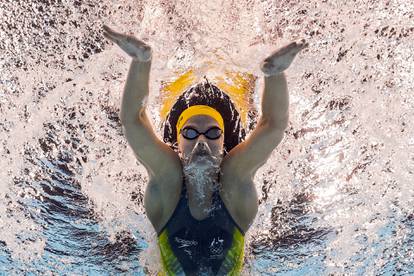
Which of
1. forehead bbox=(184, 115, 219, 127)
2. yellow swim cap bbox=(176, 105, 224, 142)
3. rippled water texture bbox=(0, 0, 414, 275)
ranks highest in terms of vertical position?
rippled water texture bbox=(0, 0, 414, 275)

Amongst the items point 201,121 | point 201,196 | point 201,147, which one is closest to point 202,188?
point 201,196

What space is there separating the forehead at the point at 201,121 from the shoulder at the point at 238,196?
35 cm

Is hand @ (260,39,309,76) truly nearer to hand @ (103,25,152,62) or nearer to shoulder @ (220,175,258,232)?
hand @ (103,25,152,62)

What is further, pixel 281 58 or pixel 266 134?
pixel 266 134

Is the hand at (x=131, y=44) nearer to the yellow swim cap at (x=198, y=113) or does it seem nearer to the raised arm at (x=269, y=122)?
the raised arm at (x=269, y=122)

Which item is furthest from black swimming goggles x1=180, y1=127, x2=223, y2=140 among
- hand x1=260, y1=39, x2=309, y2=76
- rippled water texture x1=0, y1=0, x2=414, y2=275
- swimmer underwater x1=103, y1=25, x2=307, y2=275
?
rippled water texture x1=0, y1=0, x2=414, y2=275

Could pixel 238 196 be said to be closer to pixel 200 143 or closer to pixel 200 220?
pixel 200 220

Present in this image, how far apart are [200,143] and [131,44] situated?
74 centimetres

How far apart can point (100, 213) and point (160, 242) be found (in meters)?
3.31

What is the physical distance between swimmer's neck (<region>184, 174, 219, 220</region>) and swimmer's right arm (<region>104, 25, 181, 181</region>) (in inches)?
5.0

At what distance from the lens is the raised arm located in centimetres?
273

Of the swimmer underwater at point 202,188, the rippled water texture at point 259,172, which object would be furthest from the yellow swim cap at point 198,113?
A: the rippled water texture at point 259,172

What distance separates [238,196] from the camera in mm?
3352

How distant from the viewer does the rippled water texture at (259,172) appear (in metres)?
4.71
